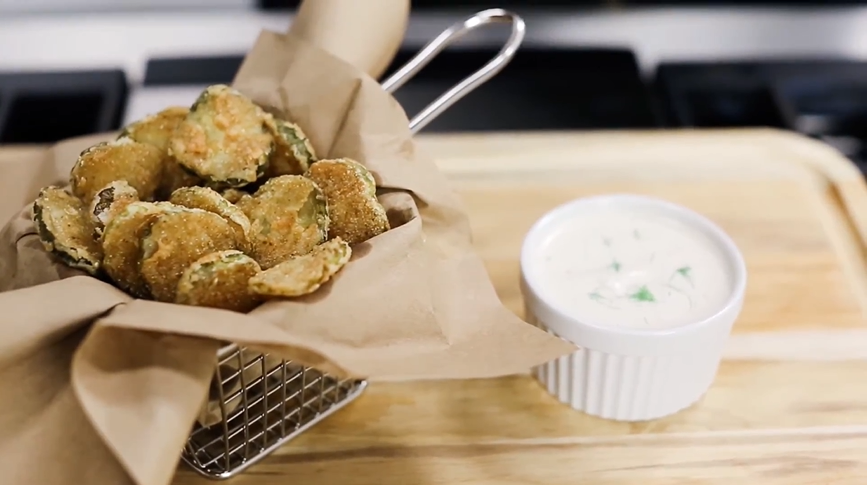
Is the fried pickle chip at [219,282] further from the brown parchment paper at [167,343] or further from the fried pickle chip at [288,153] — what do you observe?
the fried pickle chip at [288,153]

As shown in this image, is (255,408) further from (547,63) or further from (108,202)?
(547,63)

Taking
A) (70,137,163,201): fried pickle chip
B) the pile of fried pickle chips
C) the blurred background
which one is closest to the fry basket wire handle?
the pile of fried pickle chips

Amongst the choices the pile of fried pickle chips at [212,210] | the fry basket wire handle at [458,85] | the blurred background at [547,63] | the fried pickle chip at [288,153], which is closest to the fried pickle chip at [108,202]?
the pile of fried pickle chips at [212,210]

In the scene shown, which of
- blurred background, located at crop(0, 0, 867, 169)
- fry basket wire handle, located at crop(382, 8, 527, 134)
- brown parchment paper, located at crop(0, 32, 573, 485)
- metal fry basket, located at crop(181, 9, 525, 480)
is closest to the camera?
brown parchment paper, located at crop(0, 32, 573, 485)

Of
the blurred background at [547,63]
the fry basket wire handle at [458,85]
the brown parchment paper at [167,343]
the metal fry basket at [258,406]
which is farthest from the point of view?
the blurred background at [547,63]

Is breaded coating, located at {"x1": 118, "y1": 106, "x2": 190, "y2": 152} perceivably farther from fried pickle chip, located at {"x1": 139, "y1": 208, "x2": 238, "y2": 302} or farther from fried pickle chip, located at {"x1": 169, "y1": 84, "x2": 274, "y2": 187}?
fried pickle chip, located at {"x1": 139, "y1": 208, "x2": 238, "y2": 302}

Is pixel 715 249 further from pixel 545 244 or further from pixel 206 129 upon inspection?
pixel 206 129
